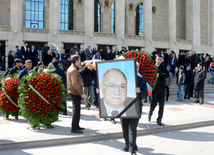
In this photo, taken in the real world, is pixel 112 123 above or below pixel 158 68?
below

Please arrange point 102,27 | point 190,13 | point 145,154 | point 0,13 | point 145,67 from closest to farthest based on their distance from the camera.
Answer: point 145,154 < point 145,67 < point 0,13 < point 102,27 < point 190,13

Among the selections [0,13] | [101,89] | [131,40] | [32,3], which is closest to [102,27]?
[131,40]

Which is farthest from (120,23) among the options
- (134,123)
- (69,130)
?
(134,123)

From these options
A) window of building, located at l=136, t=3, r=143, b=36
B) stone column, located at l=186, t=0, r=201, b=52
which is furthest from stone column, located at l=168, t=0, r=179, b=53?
window of building, located at l=136, t=3, r=143, b=36

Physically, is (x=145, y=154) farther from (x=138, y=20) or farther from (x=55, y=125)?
(x=138, y=20)

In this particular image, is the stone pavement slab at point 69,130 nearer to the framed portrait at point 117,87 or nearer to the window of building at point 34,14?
the framed portrait at point 117,87

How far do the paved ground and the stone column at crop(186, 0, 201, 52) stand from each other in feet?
97.3

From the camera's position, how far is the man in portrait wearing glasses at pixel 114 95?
482cm

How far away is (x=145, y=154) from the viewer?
4.94 metres

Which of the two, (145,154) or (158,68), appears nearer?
(145,154)

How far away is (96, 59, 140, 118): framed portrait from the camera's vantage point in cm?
474

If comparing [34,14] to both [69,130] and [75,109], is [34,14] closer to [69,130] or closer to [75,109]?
[69,130]

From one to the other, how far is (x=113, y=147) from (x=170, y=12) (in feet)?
97.5

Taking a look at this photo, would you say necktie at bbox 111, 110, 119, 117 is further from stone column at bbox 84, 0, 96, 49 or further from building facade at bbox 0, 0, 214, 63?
stone column at bbox 84, 0, 96, 49
